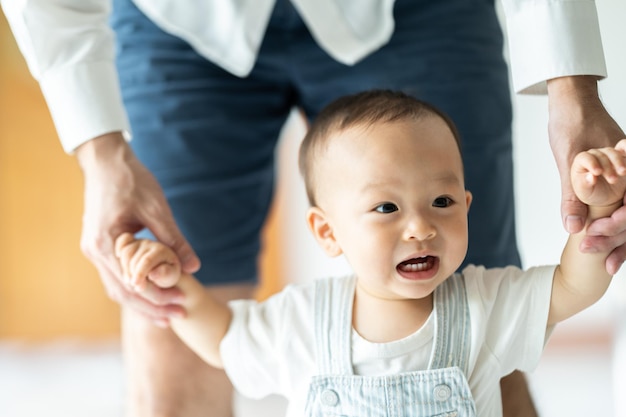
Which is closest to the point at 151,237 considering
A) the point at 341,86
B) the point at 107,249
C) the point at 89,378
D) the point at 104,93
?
the point at 107,249

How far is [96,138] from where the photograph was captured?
0.93 meters

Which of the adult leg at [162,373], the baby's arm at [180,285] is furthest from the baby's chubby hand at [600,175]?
the adult leg at [162,373]

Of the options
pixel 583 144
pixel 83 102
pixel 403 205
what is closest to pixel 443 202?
pixel 403 205

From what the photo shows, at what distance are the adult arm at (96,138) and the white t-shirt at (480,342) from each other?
150 mm

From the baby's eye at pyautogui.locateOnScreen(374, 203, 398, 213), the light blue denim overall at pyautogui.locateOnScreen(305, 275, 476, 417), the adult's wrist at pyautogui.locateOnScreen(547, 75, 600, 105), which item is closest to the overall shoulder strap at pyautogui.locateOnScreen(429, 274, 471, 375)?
the light blue denim overall at pyautogui.locateOnScreen(305, 275, 476, 417)

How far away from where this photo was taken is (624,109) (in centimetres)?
88

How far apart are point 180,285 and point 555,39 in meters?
0.48

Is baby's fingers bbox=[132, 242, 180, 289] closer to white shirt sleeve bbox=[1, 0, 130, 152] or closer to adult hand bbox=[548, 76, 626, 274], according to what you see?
white shirt sleeve bbox=[1, 0, 130, 152]

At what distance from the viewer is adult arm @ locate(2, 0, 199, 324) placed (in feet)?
2.98

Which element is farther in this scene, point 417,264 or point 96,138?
point 96,138

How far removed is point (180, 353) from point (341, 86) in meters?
0.41

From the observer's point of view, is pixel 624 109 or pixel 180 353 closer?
pixel 624 109

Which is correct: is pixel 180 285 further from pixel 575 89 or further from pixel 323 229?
pixel 575 89

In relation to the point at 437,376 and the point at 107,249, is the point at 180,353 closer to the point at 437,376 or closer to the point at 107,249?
the point at 107,249
